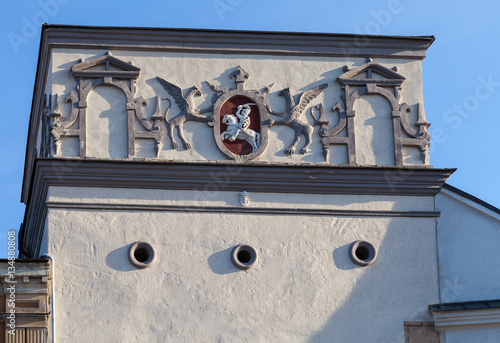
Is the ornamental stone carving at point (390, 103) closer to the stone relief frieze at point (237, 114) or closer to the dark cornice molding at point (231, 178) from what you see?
the stone relief frieze at point (237, 114)

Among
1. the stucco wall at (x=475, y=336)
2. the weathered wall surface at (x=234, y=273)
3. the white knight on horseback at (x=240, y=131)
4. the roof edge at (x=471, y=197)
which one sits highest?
the white knight on horseback at (x=240, y=131)

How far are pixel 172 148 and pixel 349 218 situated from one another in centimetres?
312

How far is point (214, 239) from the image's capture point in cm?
2025

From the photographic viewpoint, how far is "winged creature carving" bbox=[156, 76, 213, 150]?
20.7 meters

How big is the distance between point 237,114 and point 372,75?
246 cm

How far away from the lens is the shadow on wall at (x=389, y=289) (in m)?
20.2

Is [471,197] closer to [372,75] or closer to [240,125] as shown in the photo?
[372,75]

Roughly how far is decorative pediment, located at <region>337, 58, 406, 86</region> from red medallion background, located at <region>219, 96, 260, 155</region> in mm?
1587

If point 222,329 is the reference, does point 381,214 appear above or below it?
above

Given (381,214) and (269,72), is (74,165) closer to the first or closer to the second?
(269,72)

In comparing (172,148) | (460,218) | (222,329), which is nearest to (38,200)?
(172,148)

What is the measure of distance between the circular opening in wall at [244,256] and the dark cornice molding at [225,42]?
3.39 metres

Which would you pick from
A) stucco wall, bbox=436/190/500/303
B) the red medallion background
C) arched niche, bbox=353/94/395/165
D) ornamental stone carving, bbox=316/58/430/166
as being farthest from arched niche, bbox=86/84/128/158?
stucco wall, bbox=436/190/500/303

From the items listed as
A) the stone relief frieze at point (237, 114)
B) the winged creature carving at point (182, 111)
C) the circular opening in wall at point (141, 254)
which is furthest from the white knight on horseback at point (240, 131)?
the circular opening in wall at point (141, 254)
